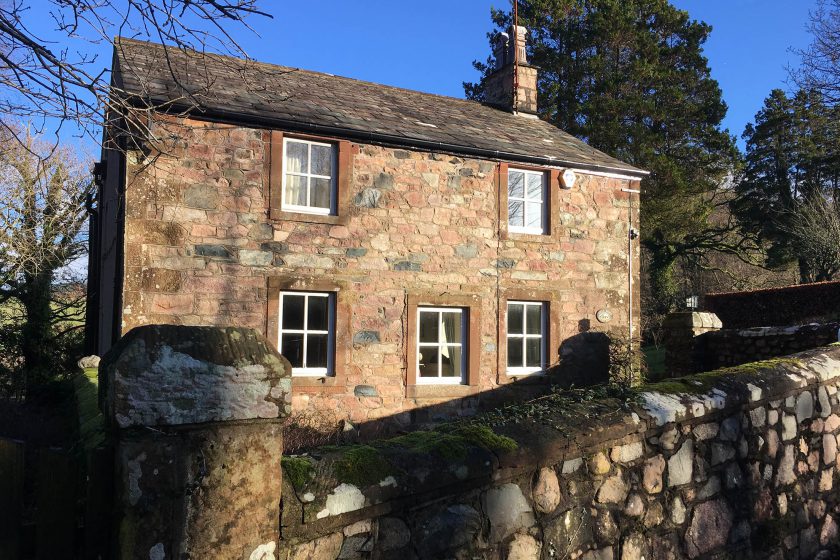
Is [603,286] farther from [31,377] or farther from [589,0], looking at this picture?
[589,0]

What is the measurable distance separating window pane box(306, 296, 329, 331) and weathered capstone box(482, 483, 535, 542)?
7457mm

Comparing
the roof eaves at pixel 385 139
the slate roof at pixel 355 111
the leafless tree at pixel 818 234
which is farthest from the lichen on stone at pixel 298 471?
the leafless tree at pixel 818 234

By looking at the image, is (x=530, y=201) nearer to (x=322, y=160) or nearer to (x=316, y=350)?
(x=322, y=160)

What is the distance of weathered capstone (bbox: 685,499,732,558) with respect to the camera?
143 inches

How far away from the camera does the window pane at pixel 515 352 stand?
11.7 meters

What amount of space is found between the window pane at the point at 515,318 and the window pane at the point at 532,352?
311mm

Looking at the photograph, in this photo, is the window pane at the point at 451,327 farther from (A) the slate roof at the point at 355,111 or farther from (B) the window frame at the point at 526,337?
(A) the slate roof at the point at 355,111

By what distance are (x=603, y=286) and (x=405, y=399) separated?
15.4ft

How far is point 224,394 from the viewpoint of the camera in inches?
87.7

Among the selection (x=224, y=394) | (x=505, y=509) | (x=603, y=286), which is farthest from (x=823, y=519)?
(x=603, y=286)

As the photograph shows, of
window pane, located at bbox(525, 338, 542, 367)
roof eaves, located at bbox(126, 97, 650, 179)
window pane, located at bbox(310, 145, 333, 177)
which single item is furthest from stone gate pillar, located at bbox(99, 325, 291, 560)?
window pane, located at bbox(525, 338, 542, 367)

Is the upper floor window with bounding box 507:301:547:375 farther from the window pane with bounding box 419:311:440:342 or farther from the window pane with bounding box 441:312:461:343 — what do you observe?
the window pane with bounding box 419:311:440:342

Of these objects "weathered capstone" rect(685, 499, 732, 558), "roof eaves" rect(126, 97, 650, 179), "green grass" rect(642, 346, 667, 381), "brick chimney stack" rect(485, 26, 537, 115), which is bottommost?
"green grass" rect(642, 346, 667, 381)

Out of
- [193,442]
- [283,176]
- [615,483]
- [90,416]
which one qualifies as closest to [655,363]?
[283,176]
